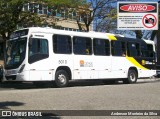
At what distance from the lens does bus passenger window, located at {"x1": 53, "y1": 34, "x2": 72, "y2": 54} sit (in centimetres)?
2189

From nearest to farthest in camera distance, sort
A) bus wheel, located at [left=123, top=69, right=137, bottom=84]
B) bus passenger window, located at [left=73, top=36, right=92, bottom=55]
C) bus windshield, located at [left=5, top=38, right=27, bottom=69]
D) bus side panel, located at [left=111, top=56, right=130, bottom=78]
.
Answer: bus windshield, located at [left=5, top=38, right=27, bottom=69] < bus passenger window, located at [left=73, top=36, right=92, bottom=55] < bus side panel, located at [left=111, top=56, right=130, bottom=78] < bus wheel, located at [left=123, top=69, right=137, bottom=84]

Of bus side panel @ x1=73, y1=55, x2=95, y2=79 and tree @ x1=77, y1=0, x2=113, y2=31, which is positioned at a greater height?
tree @ x1=77, y1=0, x2=113, y2=31

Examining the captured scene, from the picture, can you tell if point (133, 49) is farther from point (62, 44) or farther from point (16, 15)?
point (16, 15)

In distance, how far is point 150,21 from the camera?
862 inches

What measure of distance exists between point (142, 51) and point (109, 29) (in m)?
16.9


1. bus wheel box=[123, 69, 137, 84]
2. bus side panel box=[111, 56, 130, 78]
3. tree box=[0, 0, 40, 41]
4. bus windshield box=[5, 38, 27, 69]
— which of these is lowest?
bus wheel box=[123, 69, 137, 84]

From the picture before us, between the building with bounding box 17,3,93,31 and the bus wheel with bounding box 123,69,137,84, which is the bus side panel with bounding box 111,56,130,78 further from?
the building with bounding box 17,3,93,31

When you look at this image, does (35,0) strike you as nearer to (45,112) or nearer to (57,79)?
(57,79)

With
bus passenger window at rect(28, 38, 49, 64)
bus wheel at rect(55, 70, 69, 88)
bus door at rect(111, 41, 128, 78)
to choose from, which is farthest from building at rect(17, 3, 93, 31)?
bus passenger window at rect(28, 38, 49, 64)

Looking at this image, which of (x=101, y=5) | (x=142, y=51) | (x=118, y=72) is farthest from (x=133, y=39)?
(x=101, y=5)

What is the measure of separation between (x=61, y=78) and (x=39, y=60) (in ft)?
5.84

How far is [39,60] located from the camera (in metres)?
21.1

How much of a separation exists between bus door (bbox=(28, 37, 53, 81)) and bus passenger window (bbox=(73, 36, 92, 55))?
2183 mm

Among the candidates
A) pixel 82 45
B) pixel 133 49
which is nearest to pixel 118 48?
pixel 133 49
